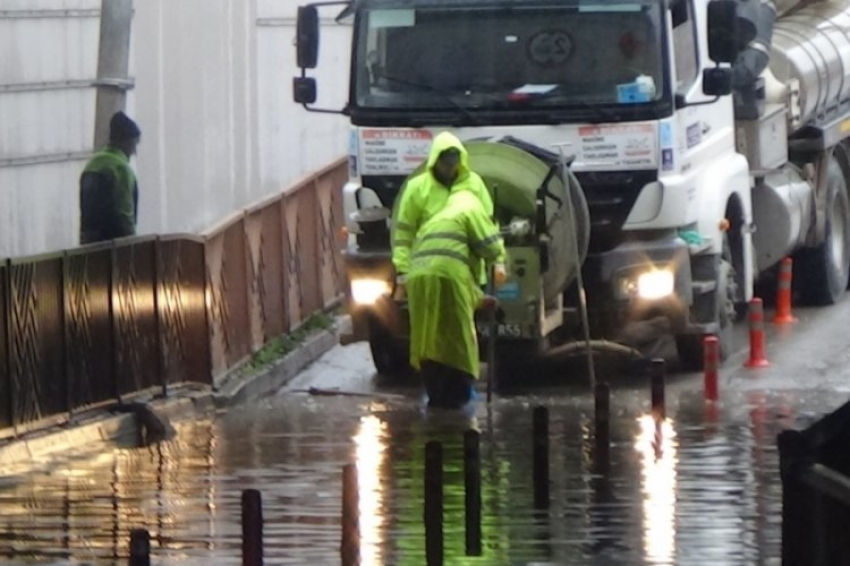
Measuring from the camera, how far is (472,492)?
33.4 ft

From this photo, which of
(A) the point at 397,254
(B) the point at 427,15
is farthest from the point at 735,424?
(B) the point at 427,15

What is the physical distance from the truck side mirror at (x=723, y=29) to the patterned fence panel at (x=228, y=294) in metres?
3.90

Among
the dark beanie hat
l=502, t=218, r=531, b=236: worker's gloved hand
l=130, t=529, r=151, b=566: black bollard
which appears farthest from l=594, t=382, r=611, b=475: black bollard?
Result: the dark beanie hat

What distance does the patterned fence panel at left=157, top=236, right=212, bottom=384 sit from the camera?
634 inches

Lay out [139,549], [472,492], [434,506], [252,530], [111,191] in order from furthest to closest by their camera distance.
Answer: [111,191] → [472,492] → [434,506] → [252,530] → [139,549]

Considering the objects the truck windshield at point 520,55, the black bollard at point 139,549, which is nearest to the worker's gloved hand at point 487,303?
the truck windshield at point 520,55

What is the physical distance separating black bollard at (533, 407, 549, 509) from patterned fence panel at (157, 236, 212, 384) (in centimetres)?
508

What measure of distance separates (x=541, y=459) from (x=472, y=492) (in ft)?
4.40


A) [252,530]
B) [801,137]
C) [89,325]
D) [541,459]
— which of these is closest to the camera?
[252,530]

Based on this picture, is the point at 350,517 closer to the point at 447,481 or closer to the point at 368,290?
the point at 447,481

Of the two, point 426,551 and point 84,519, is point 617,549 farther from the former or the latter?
point 84,519

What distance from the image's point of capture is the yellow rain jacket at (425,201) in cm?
1521

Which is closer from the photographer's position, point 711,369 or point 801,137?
point 711,369

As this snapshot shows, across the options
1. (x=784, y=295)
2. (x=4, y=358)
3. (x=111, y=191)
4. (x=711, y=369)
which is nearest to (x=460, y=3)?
(x=111, y=191)
